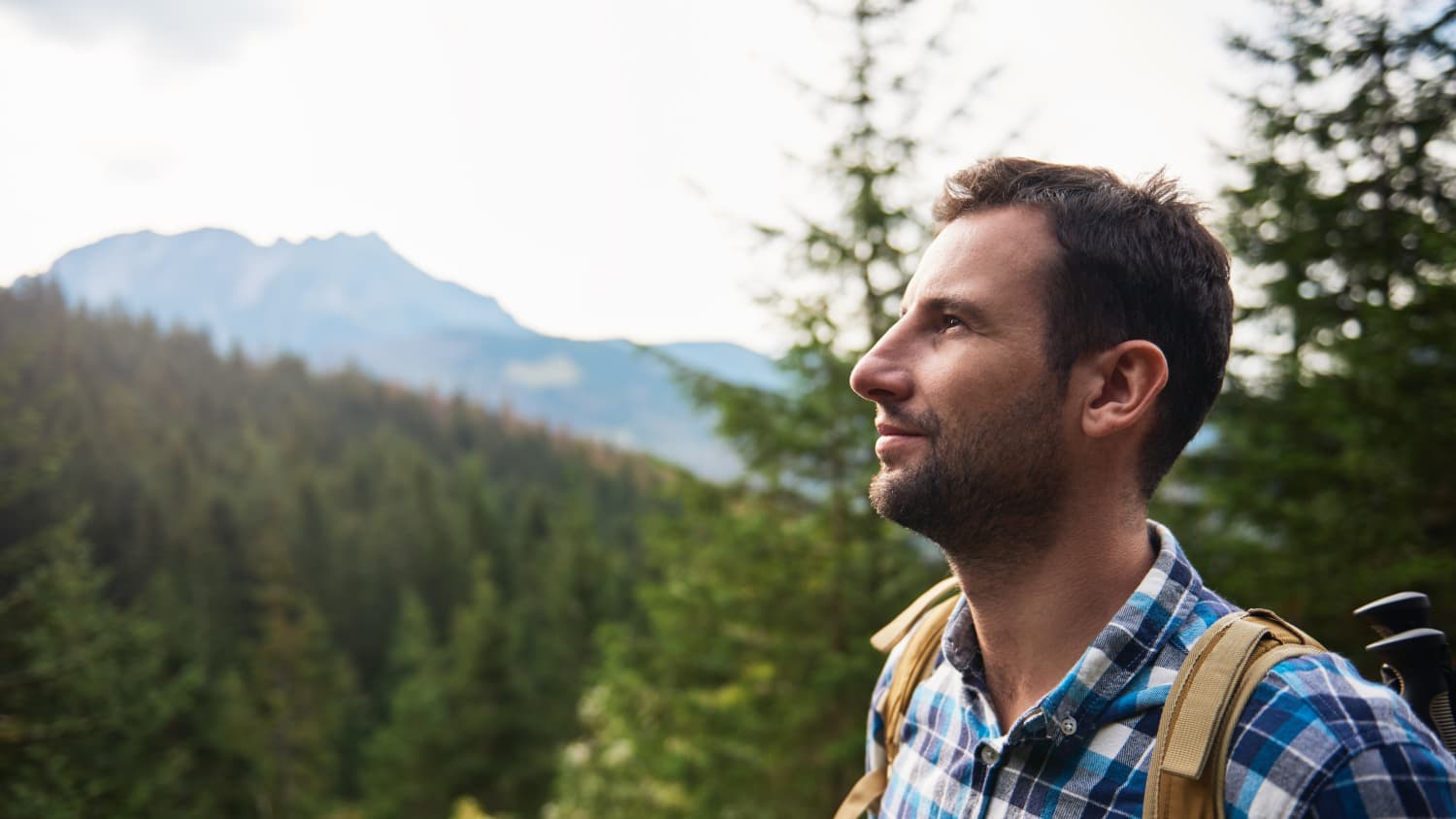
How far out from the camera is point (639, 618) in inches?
1523

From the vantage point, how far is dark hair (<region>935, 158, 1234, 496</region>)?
161cm

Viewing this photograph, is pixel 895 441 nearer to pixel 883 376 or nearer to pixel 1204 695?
pixel 883 376

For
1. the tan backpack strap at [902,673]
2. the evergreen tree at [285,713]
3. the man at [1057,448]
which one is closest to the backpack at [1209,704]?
the man at [1057,448]

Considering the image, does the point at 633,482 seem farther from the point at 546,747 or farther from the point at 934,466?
the point at 934,466

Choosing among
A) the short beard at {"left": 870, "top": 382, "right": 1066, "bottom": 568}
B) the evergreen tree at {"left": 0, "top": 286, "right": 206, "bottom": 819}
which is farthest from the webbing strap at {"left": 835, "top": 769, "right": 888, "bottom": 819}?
the evergreen tree at {"left": 0, "top": 286, "right": 206, "bottom": 819}

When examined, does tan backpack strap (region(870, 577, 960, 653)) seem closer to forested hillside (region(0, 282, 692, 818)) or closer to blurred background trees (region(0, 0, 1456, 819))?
blurred background trees (region(0, 0, 1456, 819))

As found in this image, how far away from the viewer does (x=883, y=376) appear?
174 cm

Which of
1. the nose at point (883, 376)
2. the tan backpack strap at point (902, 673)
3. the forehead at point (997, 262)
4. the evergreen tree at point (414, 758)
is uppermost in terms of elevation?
the forehead at point (997, 262)

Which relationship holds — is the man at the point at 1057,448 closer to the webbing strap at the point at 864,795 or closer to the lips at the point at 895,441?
the lips at the point at 895,441

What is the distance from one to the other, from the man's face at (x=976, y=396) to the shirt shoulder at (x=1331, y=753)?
465 mm

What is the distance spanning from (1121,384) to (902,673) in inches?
36.7

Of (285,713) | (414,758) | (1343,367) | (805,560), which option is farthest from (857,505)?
(285,713)

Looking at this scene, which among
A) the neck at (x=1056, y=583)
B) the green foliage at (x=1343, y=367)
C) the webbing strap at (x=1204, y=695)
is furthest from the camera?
the green foliage at (x=1343, y=367)

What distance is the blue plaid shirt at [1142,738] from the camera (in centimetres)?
119
